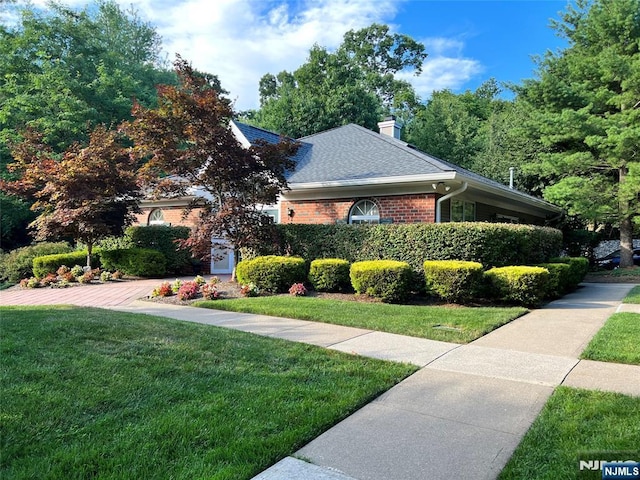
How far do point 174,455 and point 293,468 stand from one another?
74cm

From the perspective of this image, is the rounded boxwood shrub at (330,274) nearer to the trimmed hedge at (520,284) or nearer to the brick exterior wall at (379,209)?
the brick exterior wall at (379,209)

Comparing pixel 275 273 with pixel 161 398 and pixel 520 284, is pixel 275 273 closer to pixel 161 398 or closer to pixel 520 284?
pixel 520 284

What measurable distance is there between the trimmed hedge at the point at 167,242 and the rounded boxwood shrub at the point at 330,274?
5.80 meters

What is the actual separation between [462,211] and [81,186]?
37.0ft

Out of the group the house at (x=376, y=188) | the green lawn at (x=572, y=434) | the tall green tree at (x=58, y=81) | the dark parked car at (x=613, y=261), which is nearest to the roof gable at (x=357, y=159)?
the house at (x=376, y=188)

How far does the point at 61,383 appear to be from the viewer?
3648 mm

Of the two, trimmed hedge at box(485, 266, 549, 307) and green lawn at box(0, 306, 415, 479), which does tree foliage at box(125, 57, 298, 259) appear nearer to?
green lawn at box(0, 306, 415, 479)

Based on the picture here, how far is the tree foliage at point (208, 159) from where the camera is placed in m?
10.2

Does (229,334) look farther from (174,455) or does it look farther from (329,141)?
(329,141)

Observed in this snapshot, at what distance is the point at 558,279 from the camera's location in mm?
9828

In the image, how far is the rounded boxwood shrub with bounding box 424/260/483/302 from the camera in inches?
325

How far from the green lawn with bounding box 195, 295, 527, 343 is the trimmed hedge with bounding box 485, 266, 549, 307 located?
15.6 inches

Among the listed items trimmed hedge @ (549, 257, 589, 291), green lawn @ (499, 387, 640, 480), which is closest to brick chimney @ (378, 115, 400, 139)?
trimmed hedge @ (549, 257, 589, 291)

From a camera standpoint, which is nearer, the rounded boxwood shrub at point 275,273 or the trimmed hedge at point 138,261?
the rounded boxwood shrub at point 275,273
